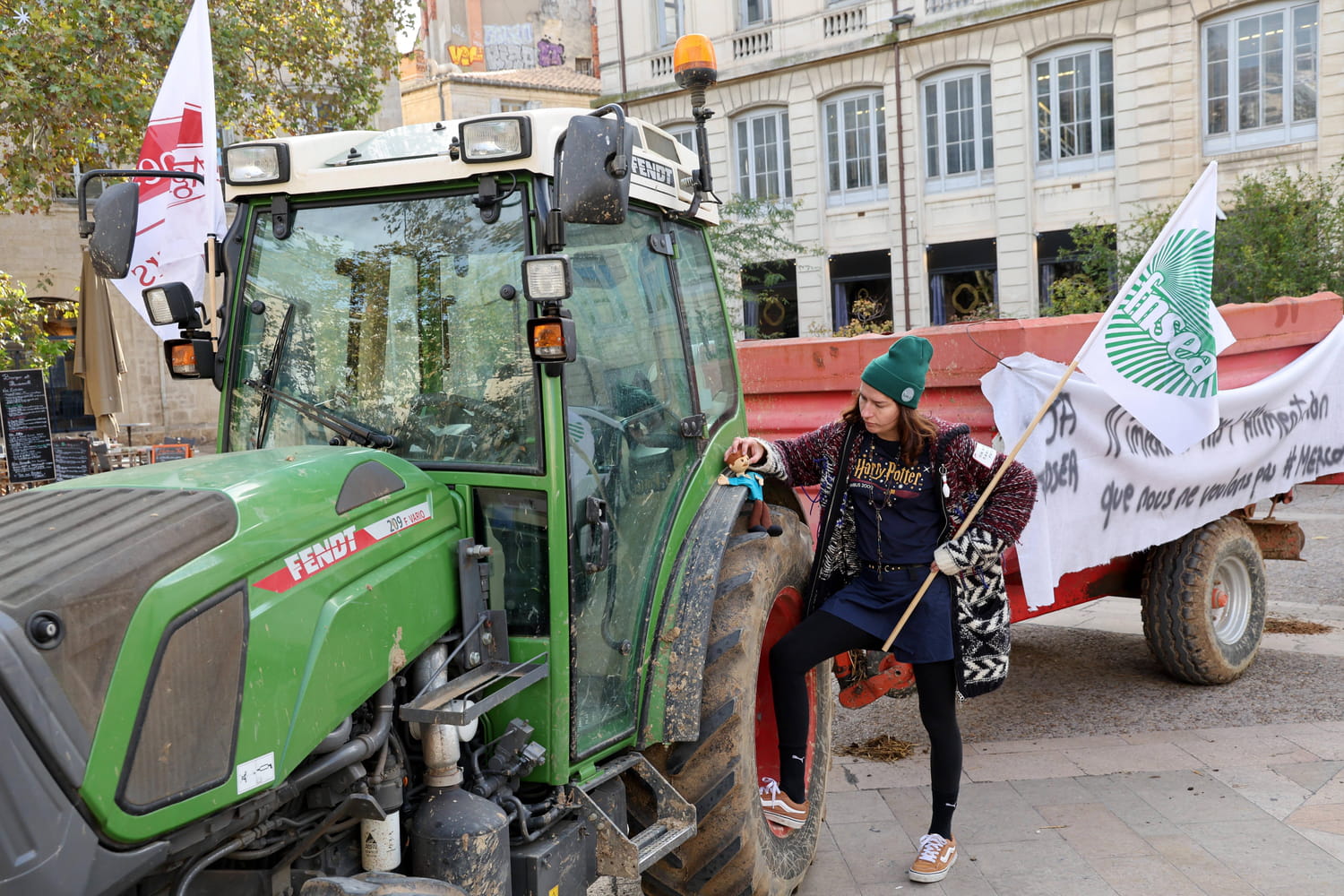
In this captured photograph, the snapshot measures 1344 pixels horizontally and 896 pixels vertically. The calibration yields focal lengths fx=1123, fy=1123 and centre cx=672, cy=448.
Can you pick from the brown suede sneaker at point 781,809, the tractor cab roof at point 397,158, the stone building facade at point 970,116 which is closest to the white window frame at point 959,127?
the stone building facade at point 970,116

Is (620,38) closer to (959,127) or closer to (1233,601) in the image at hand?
(959,127)

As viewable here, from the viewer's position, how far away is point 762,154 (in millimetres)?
24578

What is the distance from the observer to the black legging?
3945 mm

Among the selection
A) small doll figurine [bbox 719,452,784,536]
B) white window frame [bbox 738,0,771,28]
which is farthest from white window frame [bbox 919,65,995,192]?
small doll figurine [bbox 719,452,784,536]

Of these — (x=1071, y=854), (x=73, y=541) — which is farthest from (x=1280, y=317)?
(x=73, y=541)

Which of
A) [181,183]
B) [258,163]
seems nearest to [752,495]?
[258,163]

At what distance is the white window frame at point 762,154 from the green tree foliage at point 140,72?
13.0 metres

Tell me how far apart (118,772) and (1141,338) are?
4173 millimetres

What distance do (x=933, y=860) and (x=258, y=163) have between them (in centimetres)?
324

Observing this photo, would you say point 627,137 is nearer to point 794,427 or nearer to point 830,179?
point 794,427

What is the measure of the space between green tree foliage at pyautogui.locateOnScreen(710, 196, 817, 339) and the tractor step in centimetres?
1671

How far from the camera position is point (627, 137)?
2.76 m

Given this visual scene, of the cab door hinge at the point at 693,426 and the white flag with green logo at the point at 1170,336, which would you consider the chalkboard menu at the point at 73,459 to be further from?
the white flag with green logo at the point at 1170,336

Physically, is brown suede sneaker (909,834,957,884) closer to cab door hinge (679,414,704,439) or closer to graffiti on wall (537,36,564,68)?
cab door hinge (679,414,704,439)
